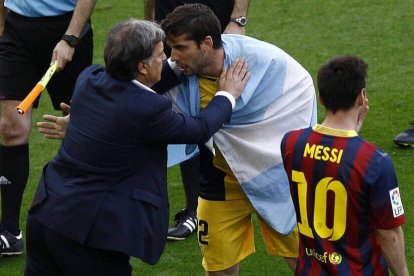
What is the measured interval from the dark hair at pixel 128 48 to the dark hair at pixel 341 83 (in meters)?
0.75

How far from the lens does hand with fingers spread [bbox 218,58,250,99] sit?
4.44 metres

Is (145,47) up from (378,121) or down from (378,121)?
up

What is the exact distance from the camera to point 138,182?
409 cm

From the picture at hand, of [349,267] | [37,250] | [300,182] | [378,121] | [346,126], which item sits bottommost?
[378,121]

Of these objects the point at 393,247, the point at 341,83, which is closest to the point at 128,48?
the point at 341,83

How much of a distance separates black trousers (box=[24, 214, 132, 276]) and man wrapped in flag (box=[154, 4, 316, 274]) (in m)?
0.84

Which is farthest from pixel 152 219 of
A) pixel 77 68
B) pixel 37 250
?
pixel 77 68

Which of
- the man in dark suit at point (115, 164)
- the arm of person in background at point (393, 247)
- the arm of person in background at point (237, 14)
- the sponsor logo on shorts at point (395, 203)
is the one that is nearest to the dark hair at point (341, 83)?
the sponsor logo on shorts at point (395, 203)

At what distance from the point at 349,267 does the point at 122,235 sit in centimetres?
93

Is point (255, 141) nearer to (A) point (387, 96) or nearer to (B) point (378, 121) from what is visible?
(B) point (378, 121)

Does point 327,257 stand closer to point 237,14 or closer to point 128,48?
point 128,48

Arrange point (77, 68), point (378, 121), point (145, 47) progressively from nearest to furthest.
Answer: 1. point (145, 47)
2. point (77, 68)
3. point (378, 121)

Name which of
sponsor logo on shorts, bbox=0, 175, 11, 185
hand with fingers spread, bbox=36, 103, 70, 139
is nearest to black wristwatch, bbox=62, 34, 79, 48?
sponsor logo on shorts, bbox=0, 175, 11, 185

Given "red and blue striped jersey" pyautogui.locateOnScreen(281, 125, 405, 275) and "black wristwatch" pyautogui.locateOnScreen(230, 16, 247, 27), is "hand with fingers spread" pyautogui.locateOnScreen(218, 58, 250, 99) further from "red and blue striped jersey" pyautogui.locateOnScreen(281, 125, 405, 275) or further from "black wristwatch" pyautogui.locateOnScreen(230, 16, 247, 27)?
"black wristwatch" pyautogui.locateOnScreen(230, 16, 247, 27)
